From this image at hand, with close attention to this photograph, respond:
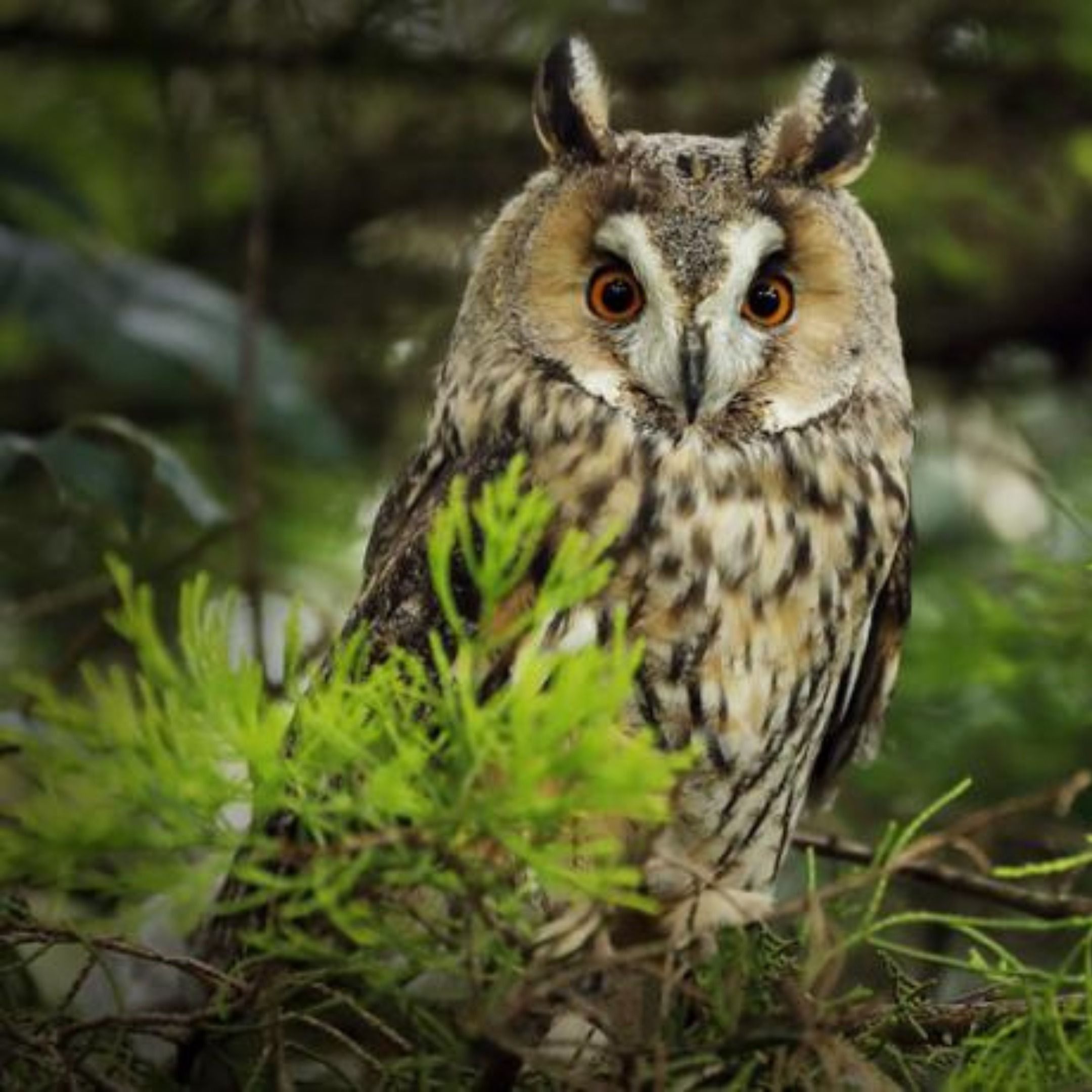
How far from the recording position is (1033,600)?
2.41 metres

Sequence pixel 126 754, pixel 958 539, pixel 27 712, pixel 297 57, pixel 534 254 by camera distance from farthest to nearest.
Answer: pixel 958 539 → pixel 297 57 → pixel 534 254 → pixel 27 712 → pixel 126 754

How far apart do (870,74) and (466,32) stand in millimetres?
677

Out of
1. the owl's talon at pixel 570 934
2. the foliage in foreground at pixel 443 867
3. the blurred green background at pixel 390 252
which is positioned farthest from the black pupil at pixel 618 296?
the owl's talon at pixel 570 934

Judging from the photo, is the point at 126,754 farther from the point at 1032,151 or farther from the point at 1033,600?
the point at 1032,151

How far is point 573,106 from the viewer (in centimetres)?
228

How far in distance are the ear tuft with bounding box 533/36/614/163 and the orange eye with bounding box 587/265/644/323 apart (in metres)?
0.15

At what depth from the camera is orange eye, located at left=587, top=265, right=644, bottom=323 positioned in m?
2.18

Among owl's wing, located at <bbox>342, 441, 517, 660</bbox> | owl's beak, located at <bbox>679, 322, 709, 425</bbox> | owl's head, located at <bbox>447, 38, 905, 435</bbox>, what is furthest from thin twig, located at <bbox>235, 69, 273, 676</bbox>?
owl's beak, located at <bbox>679, 322, 709, 425</bbox>

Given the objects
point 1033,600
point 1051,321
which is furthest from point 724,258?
point 1051,321

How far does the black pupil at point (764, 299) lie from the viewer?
2203 millimetres

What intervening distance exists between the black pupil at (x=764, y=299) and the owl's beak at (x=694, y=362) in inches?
4.9

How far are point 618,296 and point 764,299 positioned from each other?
0.16 meters

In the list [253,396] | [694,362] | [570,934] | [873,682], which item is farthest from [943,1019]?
[253,396]

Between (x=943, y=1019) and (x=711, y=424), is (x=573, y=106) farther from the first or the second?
(x=943, y=1019)
